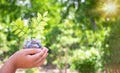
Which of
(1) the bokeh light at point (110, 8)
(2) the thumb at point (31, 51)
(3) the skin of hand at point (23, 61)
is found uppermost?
(1) the bokeh light at point (110, 8)

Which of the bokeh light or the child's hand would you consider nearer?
the child's hand

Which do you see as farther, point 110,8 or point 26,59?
point 110,8

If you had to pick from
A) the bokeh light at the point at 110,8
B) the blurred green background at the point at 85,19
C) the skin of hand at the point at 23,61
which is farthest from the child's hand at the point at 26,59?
the bokeh light at the point at 110,8

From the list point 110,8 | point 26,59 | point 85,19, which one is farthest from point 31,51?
point 85,19

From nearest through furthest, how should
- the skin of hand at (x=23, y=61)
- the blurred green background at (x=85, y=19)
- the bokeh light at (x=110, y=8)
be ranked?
1. the skin of hand at (x=23, y=61)
2. the blurred green background at (x=85, y=19)
3. the bokeh light at (x=110, y=8)

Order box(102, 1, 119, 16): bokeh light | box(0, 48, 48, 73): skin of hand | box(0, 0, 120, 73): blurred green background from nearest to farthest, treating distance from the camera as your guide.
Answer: box(0, 48, 48, 73): skin of hand < box(0, 0, 120, 73): blurred green background < box(102, 1, 119, 16): bokeh light

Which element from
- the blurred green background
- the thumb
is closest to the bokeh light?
the blurred green background

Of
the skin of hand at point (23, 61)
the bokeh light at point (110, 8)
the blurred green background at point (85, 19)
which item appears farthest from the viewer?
the bokeh light at point (110, 8)

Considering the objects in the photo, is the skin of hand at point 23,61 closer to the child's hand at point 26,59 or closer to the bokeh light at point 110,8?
the child's hand at point 26,59

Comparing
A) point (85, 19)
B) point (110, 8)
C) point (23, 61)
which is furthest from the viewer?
point (85, 19)

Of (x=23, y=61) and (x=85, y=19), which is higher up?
(x=85, y=19)

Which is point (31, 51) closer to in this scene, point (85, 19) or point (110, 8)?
point (110, 8)

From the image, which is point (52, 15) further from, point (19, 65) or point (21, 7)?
point (19, 65)

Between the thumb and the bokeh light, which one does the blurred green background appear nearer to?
the bokeh light
